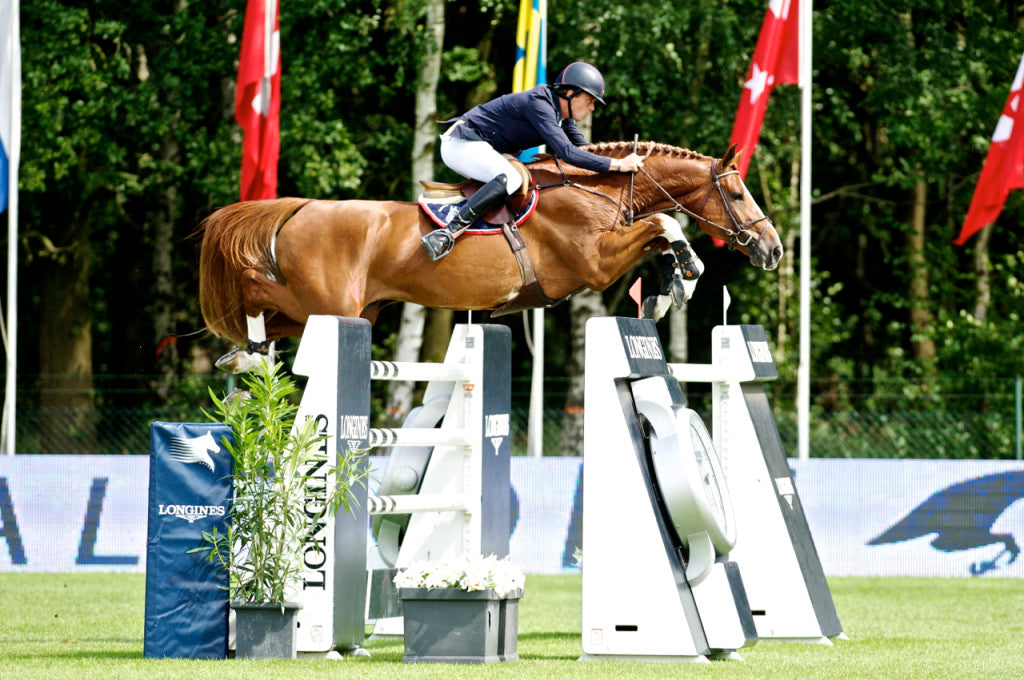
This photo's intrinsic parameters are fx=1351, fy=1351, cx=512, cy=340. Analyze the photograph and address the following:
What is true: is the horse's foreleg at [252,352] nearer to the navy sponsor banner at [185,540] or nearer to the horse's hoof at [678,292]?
the navy sponsor banner at [185,540]

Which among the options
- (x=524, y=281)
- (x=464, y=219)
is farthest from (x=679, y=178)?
(x=464, y=219)

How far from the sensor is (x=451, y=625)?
19.9 ft

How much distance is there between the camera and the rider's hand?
21.5 ft

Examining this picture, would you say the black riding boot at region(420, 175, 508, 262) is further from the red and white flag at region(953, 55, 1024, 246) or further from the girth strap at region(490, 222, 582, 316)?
the red and white flag at region(953, 55, 1024, 246)

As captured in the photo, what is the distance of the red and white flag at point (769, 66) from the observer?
13.0 m

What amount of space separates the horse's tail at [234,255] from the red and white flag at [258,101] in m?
6.19

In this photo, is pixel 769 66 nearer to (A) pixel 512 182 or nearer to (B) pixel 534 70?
(B) pixel 534 70

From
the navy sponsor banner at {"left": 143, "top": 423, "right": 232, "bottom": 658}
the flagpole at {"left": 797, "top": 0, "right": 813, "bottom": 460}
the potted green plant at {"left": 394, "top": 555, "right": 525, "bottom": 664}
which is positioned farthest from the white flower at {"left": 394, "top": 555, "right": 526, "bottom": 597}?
the flagpole at {"left": 797, "top": 0, "right": 813, "bottom": 460}

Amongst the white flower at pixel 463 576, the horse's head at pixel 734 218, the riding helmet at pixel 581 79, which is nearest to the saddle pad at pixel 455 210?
the riding helmet at pixel 581 79

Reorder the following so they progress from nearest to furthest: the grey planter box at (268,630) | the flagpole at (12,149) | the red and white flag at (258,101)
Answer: the grey planter box at (268,630) → the flagpole at (12,149) → the red and white flag at (258,101)

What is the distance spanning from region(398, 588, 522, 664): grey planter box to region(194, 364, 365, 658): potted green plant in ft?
1.72

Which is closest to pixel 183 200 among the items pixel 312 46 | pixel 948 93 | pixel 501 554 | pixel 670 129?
pixel 312 46

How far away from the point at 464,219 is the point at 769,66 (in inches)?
301

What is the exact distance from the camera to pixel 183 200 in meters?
20.4
